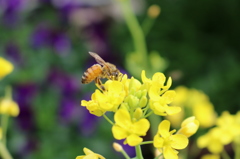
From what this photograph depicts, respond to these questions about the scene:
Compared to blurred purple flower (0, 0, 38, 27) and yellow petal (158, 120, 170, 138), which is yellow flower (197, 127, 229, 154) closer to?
yellow petal (158, 120, 170, 138)

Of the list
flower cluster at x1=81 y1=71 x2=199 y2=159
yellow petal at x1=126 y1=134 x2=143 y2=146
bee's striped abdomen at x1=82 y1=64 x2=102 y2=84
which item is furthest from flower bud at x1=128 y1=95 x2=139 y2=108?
bee's striped abdomen at x1=82 y1=64 x2=102 y2=84

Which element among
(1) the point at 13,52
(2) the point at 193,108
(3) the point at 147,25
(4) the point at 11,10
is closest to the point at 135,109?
(2) the point at 193,108

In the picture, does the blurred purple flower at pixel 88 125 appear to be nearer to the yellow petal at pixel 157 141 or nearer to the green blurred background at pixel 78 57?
the green blurred background at pixel 78 57

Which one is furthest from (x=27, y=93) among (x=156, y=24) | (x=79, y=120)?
(x=156, y=24)

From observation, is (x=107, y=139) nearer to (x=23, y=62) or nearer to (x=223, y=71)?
(x=23, y=62)

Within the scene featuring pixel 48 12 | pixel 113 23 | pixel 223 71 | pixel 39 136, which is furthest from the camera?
pixel 113 23

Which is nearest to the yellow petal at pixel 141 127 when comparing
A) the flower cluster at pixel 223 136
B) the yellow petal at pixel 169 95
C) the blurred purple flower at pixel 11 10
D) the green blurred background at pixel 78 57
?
the yellow petal at pixel 169 95
